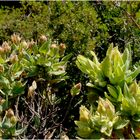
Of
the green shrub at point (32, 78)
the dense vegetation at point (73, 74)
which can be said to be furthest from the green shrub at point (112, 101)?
the green shrub at point (32, 78)

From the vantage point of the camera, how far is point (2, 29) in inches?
195

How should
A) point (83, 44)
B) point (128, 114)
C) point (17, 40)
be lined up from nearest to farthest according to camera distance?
point (128, 114) < point (17, 40) < point (83, 44)

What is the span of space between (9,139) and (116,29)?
173cm

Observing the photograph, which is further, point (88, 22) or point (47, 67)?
point (88, 22)

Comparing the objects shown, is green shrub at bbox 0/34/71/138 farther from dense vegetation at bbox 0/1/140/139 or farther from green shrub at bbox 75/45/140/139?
green shrub at bbox 75/45/140/139

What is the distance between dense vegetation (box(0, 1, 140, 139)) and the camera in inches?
78.6

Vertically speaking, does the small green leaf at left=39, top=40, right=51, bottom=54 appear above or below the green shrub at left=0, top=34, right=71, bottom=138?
above

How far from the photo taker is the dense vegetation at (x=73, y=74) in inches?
78.6

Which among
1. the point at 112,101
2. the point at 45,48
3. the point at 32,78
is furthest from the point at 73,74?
the point at 112,101

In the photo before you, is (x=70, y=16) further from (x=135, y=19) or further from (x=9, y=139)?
(x=9, y=139)

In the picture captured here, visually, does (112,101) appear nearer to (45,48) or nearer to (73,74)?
(45,48)

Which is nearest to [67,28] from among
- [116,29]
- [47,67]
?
[116,29]

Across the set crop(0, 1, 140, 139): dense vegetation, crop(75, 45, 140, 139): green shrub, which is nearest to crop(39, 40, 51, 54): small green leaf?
crop(0, 1, 140, 139): dense vegetation

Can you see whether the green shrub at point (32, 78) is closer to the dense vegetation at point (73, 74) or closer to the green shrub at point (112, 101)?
the dense vegetation at point (73, 74)
